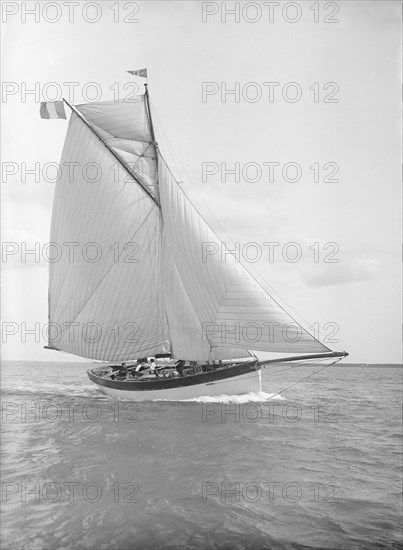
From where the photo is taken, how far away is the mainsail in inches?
972

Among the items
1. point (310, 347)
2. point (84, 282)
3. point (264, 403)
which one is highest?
point (84, 282)

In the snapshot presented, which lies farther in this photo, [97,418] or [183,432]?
[97,418]

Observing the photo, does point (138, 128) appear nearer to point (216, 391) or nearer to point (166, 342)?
point (166, 342)

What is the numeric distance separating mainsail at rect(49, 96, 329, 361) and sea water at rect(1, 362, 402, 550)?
714 cm

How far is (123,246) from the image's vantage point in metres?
28.1

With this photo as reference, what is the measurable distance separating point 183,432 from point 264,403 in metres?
10.5

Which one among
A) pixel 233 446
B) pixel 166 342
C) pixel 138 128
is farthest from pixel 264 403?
pixel 138 128

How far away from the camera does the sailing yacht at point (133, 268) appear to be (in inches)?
965

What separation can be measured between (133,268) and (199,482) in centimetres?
1836

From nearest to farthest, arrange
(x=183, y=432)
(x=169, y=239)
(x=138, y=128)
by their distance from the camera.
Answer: (x=183, y=432) < (x=169, y=239) < (x=138, y=128)

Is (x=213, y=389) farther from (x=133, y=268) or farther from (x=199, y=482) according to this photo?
(x=199, y=482)

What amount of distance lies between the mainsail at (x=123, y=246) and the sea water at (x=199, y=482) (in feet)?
23.4

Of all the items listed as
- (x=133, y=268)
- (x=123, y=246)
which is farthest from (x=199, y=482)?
(x=123, y=246)

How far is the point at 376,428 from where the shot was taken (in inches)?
773
